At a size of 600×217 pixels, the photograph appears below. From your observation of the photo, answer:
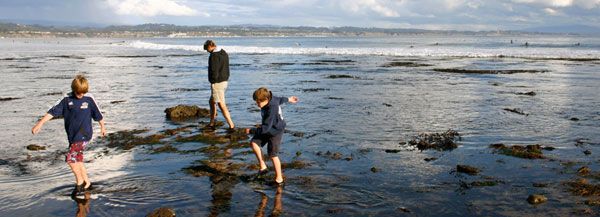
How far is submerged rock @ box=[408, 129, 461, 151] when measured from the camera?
390 inches

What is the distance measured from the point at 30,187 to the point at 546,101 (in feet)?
51.7

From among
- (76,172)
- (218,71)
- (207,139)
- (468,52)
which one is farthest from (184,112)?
(468,52)

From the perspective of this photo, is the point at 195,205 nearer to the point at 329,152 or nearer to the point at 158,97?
the point at 329,152

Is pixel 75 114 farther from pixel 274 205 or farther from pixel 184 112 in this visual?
pixel 184 112

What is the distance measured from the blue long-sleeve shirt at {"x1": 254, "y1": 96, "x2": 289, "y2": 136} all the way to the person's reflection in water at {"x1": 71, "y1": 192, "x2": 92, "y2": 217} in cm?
260

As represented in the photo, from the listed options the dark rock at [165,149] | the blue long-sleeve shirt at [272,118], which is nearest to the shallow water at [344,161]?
the dark rock at [165,149]

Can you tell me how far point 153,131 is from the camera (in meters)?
12.2

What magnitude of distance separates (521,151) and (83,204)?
24.5 feet

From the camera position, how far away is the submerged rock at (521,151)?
357 inches

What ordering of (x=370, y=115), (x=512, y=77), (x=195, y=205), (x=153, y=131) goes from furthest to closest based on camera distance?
(x=512, y=77) → (x=370, y=115) → (x=153, y=131) → (x=195, y=205)

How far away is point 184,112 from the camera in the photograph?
14148 millimetres

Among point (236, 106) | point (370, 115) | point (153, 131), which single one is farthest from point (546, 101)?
point (153, 131)

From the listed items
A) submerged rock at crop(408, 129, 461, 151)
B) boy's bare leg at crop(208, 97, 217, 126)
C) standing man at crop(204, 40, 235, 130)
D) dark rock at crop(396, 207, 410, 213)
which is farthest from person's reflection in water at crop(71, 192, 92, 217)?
submerged rock at crop(408, 129, 461, 151)

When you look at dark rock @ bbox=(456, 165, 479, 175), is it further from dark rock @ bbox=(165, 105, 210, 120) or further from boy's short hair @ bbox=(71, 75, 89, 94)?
dark rock @ bbox=(165, 105, 210, 120)
